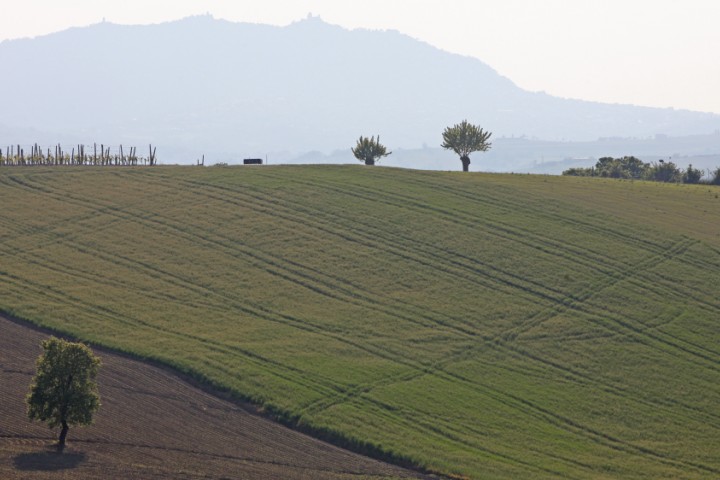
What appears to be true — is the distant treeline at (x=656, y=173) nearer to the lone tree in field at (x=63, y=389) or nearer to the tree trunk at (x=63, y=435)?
the lone tree in field at (x=63, y=389)

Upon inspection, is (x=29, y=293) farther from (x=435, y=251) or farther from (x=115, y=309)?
(x=435, y=251)

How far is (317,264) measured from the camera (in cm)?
8144

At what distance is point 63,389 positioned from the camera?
4953 cm

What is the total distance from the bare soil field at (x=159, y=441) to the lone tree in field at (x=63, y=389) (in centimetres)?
143

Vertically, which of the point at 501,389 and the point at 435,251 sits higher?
the point at 435,251

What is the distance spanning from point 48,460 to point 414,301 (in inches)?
1337

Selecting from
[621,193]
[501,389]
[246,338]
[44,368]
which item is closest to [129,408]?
[44,368]

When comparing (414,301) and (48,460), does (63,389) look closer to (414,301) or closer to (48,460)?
(48,460)

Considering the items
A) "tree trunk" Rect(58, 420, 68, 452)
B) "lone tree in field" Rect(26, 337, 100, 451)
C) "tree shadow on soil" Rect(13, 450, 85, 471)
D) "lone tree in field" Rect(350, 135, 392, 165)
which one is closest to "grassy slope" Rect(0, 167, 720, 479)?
"lone tree in field" Rect(26, 337, 100, 451)

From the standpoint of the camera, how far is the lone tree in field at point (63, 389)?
49.2 meters

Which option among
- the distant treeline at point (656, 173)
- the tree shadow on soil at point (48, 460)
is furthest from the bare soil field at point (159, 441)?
the distant treeline at point (656, 173)

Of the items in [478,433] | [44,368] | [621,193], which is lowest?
[478,433]

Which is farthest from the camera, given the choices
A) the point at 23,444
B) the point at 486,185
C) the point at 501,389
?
the point at 486,185

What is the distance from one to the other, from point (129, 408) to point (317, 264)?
1144 inches
